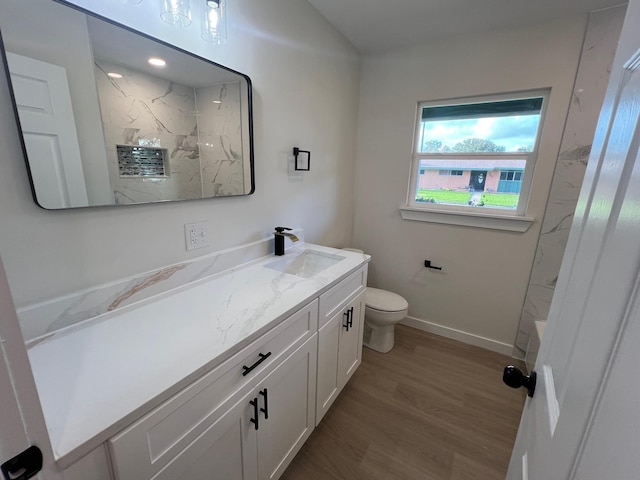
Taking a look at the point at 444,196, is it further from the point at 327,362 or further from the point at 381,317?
the point at 327,362

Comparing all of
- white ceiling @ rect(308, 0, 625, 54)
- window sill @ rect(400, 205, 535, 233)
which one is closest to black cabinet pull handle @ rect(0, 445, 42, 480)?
white ceiling @ rect(308, 0, 625, 54)

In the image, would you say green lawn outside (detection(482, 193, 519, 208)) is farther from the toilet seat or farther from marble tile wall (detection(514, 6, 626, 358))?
the toilet seat

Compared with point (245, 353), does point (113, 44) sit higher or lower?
higher

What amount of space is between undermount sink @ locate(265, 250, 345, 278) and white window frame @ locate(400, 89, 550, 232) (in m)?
1.06

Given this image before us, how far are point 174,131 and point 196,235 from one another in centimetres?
45

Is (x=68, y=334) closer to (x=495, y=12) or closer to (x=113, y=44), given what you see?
(x=113, y=44)

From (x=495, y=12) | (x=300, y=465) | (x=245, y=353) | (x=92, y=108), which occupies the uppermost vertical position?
(x=495, y=12)

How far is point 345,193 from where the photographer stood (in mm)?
2568

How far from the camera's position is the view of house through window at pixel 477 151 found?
2027mm

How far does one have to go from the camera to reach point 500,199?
2.17 metres

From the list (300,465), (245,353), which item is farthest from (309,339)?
(300,465)

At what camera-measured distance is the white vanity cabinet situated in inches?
54.6

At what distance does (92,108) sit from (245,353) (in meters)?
0.94

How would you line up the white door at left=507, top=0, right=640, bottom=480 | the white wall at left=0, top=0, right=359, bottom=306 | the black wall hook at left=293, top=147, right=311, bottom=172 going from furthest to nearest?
the black wall hook at left=293, top=147, right=311, bottom=172 < the white wall at left=0, top=0, right=359, bottom=306 < the white door at left=507, top=0, right=640, bottom=480
